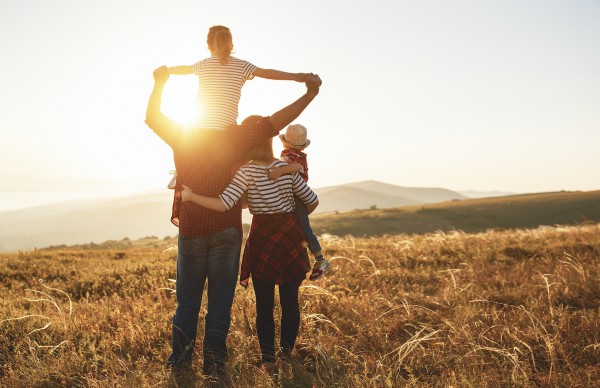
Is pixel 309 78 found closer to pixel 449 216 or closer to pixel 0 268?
pixel 0 268

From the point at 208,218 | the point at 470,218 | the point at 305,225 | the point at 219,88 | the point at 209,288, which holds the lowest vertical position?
the point at 470,218

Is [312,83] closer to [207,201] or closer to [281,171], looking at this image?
[281,171]

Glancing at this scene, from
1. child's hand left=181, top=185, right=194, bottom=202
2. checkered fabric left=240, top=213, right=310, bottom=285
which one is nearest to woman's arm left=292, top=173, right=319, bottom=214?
checkered fabric left=240, top=213, right=310, bottom=285

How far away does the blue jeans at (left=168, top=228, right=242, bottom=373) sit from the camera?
383 centimetres

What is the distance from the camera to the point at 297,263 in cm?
430

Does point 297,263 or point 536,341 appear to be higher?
point 297,263

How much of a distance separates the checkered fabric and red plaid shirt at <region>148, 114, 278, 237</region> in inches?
17.8

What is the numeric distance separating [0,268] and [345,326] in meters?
8.64

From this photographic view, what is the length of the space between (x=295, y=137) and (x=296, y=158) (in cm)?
22

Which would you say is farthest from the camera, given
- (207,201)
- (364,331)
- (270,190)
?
(364,331)

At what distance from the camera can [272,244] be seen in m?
4.30

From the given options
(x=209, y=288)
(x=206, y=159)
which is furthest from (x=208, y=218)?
(x=209, y=288)

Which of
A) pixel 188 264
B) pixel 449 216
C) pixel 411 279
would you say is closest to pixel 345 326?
pixel 188 264

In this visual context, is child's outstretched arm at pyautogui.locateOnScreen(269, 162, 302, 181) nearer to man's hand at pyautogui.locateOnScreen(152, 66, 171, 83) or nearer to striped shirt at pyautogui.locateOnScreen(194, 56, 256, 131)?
striped shirt at pyautogui.locateOnScreen(194, 56, 256, 131)
